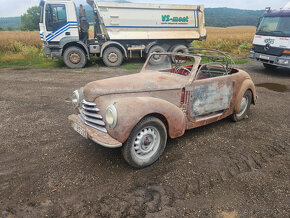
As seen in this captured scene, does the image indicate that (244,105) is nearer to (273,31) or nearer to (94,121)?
(94,121)

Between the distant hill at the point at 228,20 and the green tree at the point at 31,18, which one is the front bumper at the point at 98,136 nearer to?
the distant hill at the point at 228,20

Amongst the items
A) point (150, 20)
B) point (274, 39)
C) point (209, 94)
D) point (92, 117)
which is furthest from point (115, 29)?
point (92, 117)

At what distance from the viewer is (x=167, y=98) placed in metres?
3.36

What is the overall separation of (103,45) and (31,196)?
9473 mm

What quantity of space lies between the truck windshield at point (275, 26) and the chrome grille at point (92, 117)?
911cm

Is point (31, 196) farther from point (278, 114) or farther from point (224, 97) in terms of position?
point (278, 114)

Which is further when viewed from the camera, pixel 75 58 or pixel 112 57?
pixel 112 57

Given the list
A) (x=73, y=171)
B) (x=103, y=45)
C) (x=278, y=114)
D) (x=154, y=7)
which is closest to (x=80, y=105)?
(x=73, y=171)

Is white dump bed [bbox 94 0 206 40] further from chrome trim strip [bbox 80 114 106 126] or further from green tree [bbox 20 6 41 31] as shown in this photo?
green tree [bbox 20 6 41 31]

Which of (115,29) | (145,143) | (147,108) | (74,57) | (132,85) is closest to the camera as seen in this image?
(147,108)

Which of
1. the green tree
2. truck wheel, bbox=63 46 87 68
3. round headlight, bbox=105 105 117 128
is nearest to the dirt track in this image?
round headlight, bbox=105 105 117 128

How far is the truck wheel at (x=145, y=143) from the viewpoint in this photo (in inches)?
112

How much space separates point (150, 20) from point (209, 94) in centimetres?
897

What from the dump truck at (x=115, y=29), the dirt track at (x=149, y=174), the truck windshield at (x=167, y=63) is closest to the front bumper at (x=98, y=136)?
the dirt track at (x=149, y=174)
